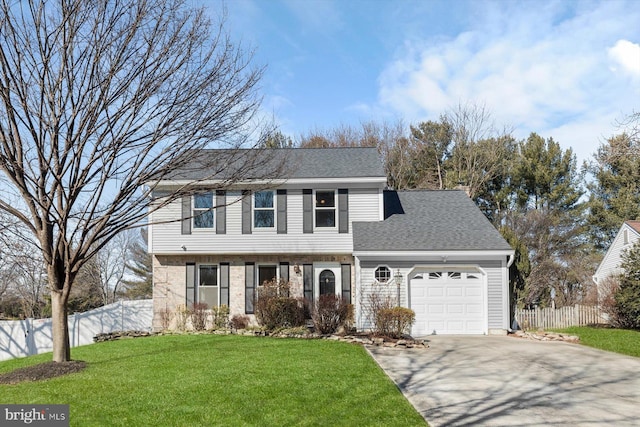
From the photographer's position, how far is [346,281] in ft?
59.1

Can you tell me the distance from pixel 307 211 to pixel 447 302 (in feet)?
17.8

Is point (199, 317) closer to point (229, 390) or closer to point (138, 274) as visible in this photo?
point (229, 390)

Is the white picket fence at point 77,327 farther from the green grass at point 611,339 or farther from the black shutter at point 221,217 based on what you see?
the green grass at point 611,339

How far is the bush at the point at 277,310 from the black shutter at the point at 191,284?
2.52m

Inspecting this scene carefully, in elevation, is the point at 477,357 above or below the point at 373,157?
below

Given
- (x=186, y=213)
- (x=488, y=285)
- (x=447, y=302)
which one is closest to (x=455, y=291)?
(x=447, y=302)

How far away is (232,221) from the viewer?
60.1 feet

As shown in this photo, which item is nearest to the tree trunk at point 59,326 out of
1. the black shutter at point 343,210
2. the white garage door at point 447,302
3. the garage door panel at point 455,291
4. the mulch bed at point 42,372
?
the mulch bed at point 42,372

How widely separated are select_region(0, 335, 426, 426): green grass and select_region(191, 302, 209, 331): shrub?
5609mm


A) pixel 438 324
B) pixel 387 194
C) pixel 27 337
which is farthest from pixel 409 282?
pixel 27 337

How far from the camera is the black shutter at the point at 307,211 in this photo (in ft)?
59.4

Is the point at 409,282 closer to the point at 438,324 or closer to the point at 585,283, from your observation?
the point at 438,324

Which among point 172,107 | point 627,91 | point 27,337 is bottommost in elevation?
point 27,337

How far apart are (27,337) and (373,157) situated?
1330cm
